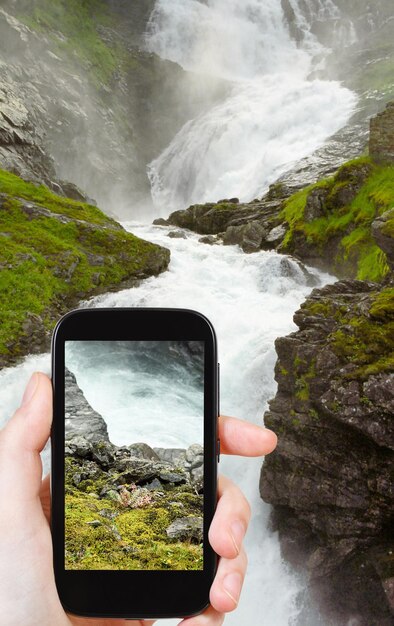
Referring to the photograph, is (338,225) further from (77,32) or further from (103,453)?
(77,32)

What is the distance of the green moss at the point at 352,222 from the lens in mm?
24094

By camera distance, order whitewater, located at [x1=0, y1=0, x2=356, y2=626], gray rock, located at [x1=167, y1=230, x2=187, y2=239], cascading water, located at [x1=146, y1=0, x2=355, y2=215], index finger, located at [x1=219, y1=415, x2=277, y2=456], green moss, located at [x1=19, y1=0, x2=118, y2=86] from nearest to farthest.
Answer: index finger, located at [x1=219, y1=415, x2=277, y2=456], whitewater, located at [x1=0, y1=0, x2=356, y2=626], gray rock, located at [x1=167, y1=230, x2=187, y2=239], cascading water, located at [x1=146, y1=0, x2=355, y2=215], green moss, located at [x1=19, y1=0, x2=118, y2=86]

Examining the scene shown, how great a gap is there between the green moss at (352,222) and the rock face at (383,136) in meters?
0.57

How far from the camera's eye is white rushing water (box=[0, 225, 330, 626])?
1103cm

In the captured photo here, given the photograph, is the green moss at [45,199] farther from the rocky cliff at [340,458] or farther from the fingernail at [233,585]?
the fingernail at [233,585]

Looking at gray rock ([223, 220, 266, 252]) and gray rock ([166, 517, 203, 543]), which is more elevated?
gray rock ([223, 220, 266, 252])

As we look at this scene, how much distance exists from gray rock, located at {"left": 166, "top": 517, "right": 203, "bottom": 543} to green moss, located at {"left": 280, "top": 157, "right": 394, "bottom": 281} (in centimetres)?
1978

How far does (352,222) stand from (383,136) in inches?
211

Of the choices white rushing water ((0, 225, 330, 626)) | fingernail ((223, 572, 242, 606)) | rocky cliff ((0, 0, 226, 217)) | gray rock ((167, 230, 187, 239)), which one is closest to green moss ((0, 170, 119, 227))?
white rushing water ((0, 225, 330, 626))

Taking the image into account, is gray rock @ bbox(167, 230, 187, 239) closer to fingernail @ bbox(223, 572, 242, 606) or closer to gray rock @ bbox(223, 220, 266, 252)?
gray rock @ bbox(223, 220, 266, 252)

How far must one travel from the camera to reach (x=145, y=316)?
317 cm

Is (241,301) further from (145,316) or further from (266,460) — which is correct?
(145,316)

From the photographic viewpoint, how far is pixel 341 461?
10.1 m

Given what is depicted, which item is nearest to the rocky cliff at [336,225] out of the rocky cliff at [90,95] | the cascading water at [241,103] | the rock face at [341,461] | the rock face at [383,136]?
the rock face at [383,136]
